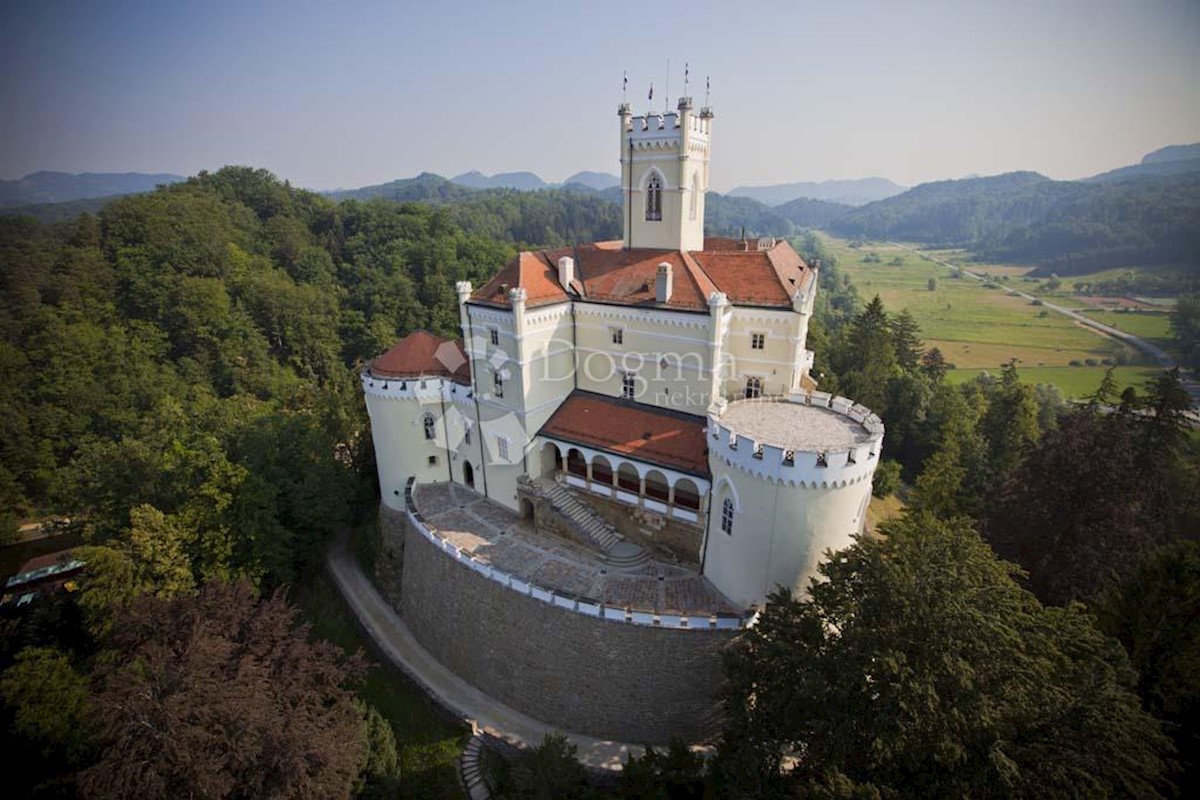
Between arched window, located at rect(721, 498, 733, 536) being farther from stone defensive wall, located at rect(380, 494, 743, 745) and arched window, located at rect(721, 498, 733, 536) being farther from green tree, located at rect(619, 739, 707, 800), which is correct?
green tree, located at rect(619, 739, 707, 800)

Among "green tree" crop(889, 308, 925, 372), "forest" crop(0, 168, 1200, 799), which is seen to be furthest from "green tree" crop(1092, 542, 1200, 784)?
"green tree" crop(889, 308, 925, 372)

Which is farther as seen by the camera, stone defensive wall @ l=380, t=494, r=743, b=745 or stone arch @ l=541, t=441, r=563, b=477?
stone arch @ l=541, t=441, r=563, b=477

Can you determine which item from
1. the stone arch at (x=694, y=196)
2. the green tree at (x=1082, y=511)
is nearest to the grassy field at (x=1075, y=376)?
the green tree at (x=1082, y=511)

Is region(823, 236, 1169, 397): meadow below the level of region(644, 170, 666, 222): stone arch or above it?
below

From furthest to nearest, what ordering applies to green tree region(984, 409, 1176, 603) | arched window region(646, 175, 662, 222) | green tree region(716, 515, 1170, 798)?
arched window region(646, 175, 662, 222) < green tree region(984, 409, 1176, 603) < green tree region(716, 515, 1170, 798)

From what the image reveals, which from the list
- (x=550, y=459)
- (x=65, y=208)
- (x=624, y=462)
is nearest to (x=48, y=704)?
(x=550, y=459)

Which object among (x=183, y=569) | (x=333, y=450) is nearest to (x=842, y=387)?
(x=333, y=450)

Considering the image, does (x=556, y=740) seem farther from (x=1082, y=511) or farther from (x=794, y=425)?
(x=1082, y=511)

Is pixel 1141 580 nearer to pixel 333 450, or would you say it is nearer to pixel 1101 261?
pixel 333 450

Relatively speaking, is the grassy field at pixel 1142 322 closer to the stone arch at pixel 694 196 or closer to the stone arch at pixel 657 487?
the stone arch at pixel 694 196
